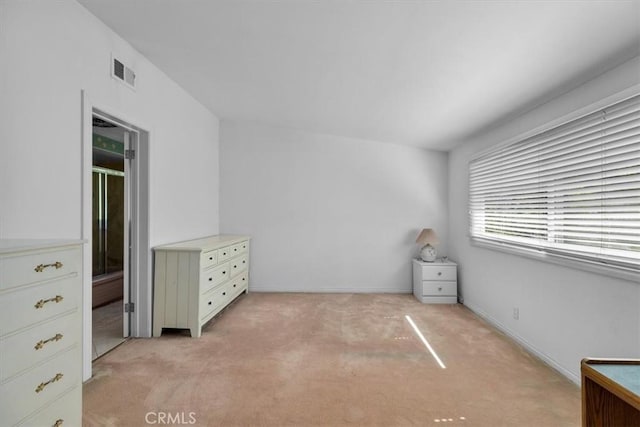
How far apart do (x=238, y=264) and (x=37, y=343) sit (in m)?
2.93

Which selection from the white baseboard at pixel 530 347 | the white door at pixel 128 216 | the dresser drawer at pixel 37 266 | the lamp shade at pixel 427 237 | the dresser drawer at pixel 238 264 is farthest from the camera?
the lamp shade at pixel 427 237

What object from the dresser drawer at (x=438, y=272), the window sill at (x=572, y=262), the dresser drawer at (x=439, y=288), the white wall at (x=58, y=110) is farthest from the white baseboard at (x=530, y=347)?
the white wall at (x=58, y=110)

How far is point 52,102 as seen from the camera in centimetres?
200

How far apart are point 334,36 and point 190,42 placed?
1216 mm

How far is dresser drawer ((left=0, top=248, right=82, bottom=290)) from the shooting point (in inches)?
48.4

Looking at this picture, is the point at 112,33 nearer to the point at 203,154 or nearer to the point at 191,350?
the point at 203,154

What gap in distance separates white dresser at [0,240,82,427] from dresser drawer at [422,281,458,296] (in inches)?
152

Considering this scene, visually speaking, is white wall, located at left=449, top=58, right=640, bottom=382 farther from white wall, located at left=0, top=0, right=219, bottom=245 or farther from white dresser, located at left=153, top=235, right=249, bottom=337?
white wall, located at left=0, top=0, right=219, bottom=245

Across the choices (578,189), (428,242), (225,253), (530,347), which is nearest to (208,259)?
(225,253)

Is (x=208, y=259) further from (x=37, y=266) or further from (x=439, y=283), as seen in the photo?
(x=439, y=283)

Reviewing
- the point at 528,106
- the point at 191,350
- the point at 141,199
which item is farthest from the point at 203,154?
the point at 528,106

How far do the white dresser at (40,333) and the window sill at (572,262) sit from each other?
301cm

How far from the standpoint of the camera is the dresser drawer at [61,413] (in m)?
1.38

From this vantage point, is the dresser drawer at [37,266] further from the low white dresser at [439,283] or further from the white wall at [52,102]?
the low white dresser at [439,283]
